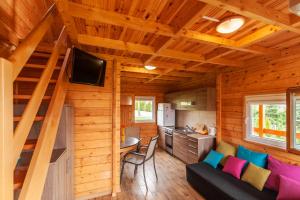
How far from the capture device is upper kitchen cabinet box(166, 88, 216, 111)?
4062 mm

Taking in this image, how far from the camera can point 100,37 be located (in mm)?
2252

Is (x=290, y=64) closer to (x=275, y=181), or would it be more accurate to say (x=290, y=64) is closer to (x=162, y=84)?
(x=275, y=181)

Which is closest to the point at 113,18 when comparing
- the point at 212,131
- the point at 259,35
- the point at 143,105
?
the point at 259,35

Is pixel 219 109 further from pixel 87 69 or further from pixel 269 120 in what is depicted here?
pixel 87 69

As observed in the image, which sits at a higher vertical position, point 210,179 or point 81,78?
point 81,78

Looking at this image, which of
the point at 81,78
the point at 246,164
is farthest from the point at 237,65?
the point at 81,78

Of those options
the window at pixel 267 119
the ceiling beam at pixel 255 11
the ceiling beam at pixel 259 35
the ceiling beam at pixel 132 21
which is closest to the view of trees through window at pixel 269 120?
the window at pixel 267 119

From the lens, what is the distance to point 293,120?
2508 millimetres

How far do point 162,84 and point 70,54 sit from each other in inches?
170

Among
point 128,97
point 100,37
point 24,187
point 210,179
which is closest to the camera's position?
point 24,187

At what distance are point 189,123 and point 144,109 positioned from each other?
1.90 meters

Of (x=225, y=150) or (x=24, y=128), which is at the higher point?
(x=24, y=128)

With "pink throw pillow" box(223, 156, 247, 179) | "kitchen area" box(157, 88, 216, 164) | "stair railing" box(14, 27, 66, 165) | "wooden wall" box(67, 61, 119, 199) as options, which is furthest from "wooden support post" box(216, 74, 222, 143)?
"stair railing" box(14, 27, 66, 165)

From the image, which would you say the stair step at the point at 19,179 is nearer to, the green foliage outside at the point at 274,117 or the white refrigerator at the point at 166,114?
the green foliage outside at the point at 274,117
